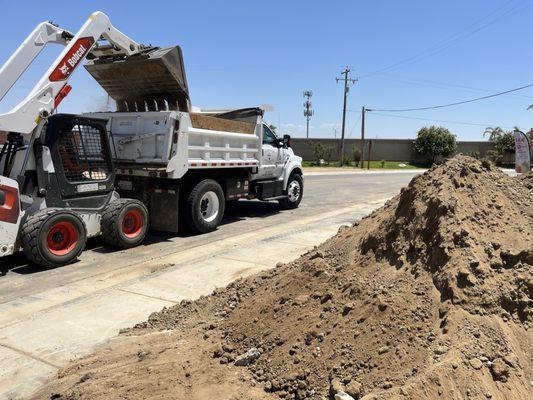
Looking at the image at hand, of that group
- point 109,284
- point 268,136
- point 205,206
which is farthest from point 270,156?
point 109,284

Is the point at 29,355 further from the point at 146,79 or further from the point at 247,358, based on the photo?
the point at 146,79

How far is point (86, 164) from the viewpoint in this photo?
8.55 metres

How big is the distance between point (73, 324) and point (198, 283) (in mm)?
1887

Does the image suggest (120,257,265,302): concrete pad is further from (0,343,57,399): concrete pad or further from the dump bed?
the dump bed

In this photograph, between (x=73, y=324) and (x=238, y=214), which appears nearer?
(x=73, y=324)

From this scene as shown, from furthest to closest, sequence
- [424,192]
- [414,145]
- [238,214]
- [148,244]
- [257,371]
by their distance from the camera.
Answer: [414,145] → [238,214] → [148,244] → [424,192] → [257,371]

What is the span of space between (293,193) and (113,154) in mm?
5694

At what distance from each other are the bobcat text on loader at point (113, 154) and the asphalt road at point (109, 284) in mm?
446

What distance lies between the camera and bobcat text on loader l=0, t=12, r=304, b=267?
7.53 metres

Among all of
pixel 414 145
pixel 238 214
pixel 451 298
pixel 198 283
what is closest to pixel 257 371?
pixel 451 298

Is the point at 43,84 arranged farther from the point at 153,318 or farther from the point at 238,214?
the point at 238,214

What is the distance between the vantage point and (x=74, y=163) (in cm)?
830

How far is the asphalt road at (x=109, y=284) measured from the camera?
4.70 m

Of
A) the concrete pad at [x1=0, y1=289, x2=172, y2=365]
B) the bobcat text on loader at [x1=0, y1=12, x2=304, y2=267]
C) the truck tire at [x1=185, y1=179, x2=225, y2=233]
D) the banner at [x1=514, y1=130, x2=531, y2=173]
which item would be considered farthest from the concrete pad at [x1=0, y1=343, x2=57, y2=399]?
the banner at [x1=514, y1=130, x2=531, y2=173]
